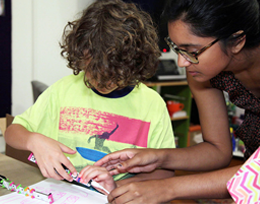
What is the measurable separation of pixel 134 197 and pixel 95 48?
470 mm

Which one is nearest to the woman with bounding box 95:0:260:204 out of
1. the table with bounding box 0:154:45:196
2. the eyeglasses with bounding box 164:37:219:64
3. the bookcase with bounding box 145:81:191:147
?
the eyeglasses with bounding box 164:37:219:64

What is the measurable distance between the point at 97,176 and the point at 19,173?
0.90 feet

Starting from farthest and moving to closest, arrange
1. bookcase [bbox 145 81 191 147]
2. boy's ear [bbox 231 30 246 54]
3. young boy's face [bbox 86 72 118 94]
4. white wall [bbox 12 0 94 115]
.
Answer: bookcase [bbox 145 81 191 147]
white wall [bbox 12 0 94 115]
young boy's face [bbox 86 72 118 94]
boy's ear [bbox 231 30 246 54]

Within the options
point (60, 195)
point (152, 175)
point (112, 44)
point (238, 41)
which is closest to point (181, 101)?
point (152, 175)

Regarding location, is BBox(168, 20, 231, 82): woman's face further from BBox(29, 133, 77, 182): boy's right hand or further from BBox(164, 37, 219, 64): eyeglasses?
BBox(29, 133, 77, 182): boy's right hand

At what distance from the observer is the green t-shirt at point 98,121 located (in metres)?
1.02

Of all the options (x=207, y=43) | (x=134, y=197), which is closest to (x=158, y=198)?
(x=134, y=197)

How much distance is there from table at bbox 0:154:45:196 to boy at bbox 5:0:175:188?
0.27ft

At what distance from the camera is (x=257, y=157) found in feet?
1.89

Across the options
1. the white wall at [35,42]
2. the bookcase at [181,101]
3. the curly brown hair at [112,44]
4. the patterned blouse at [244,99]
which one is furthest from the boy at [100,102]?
the bookcase at [181,101]

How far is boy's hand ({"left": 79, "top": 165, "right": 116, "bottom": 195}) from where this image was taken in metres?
0.78

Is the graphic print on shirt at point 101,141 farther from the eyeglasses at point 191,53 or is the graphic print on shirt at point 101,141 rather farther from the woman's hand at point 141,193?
the eyeglasses at point 191,53

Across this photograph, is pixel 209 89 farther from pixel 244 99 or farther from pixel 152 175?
pixel 152 175

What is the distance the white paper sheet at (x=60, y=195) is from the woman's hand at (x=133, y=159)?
12 centimetres
